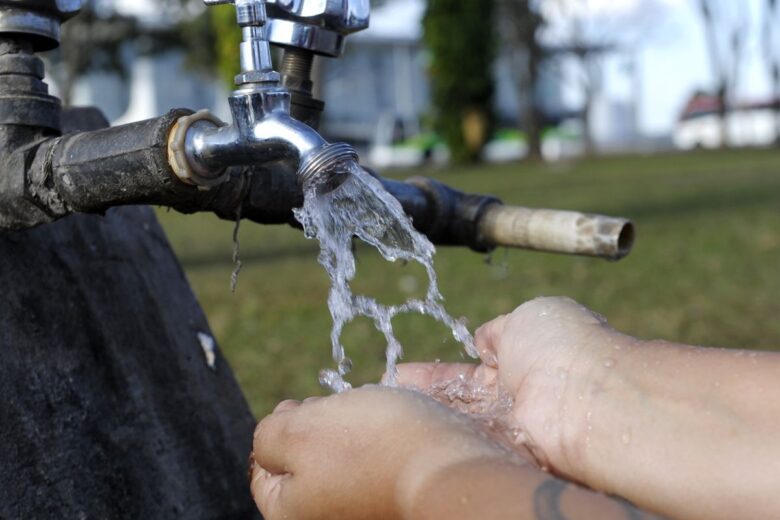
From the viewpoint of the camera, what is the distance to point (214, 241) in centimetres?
836

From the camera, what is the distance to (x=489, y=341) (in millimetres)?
1153

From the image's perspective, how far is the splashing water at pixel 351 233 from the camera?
3.43ft

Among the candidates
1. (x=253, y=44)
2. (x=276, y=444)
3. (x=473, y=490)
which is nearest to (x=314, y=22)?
(x=253, y=44)

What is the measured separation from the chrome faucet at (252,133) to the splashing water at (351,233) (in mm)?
27

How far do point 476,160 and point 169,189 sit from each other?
25.5m

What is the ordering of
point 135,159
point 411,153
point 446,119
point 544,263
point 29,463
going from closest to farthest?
1. point 135,159
2. point 29,463
3. point 544,263
4. point 446,119
5. point 411,153

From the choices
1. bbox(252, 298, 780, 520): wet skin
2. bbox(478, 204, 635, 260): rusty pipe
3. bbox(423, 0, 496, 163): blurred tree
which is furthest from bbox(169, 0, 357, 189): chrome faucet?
bbox(423, 0, 496, 163): blurred tree

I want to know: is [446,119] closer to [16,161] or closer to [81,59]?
[81,59]

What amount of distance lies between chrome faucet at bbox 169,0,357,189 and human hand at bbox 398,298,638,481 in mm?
248

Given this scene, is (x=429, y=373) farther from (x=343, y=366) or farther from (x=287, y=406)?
(x=287, y=406)

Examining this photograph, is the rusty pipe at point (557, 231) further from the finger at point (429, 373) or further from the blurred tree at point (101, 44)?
the blurred tree at point (101, 44)

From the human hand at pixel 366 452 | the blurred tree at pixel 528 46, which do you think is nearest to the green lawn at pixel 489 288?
the human hand at pixel 366 452

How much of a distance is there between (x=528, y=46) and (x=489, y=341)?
29.6 m

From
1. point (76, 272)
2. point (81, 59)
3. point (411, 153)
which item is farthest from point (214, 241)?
point (411, 153)
